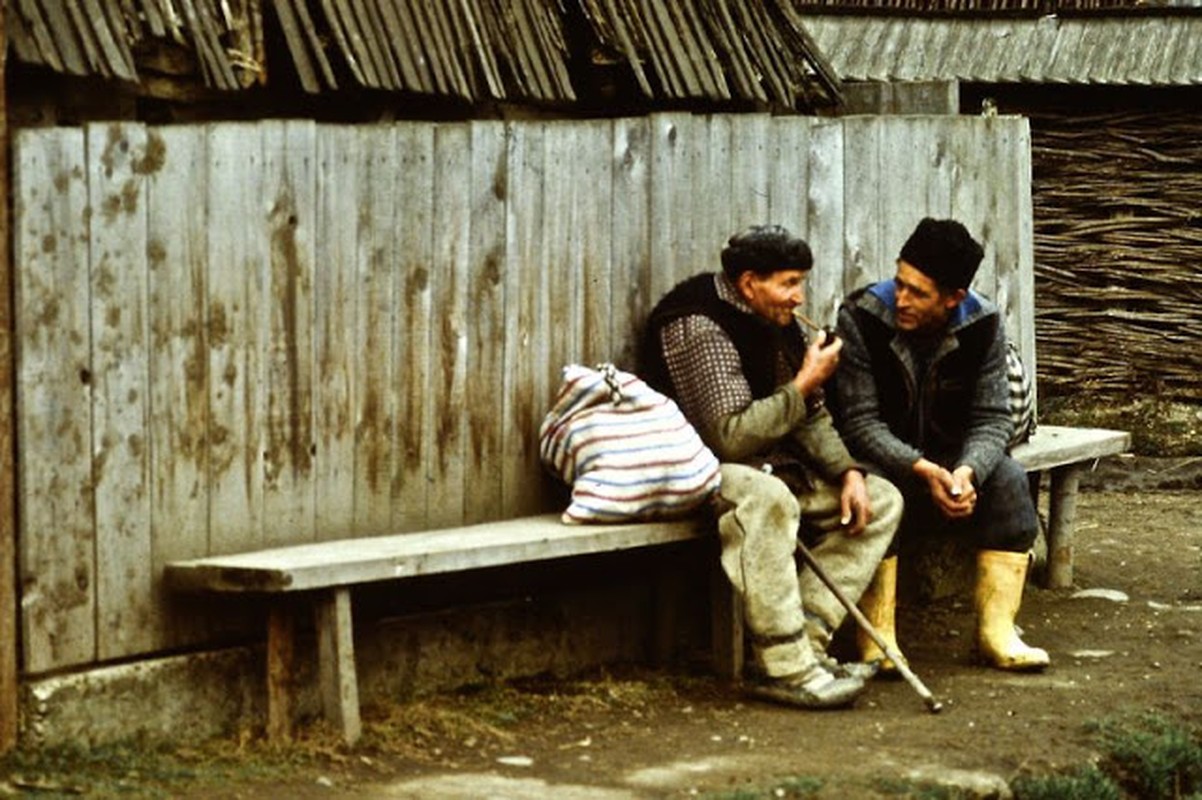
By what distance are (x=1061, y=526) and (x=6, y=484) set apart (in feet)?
16.4

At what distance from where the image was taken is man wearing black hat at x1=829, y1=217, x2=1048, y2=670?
333 inches

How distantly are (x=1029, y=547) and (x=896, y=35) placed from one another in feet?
34.8

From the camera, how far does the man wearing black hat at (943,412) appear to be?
845cm

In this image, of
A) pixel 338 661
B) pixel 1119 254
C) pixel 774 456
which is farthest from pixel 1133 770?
pixel 1119 254

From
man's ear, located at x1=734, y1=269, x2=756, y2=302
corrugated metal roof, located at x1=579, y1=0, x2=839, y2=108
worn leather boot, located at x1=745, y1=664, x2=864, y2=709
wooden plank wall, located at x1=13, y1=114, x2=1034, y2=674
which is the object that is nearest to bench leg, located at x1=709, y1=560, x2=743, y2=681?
worn leather boot, located at x1=745, y1=664, x2=864, y2=709

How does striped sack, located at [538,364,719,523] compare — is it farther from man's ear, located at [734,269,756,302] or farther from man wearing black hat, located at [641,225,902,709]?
man's ear, located at [734,269,756,302]

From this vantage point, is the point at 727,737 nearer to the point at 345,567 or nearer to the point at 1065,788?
the point at 1065,788

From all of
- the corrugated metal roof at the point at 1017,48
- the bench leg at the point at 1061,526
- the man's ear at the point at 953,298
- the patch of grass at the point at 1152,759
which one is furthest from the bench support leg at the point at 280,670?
the corrugated metal roof at the point at 1017,48

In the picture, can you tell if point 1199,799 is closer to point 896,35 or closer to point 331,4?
point 331,4

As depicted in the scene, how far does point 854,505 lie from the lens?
829 centimetres

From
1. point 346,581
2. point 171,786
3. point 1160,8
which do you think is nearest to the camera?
point 171,786

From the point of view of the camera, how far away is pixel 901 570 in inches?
385

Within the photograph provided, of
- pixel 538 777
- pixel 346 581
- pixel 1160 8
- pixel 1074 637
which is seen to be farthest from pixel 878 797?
pixel 1160 8

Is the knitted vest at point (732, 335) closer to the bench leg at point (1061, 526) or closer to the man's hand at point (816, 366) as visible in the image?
the man's hand at point (816, 366)
